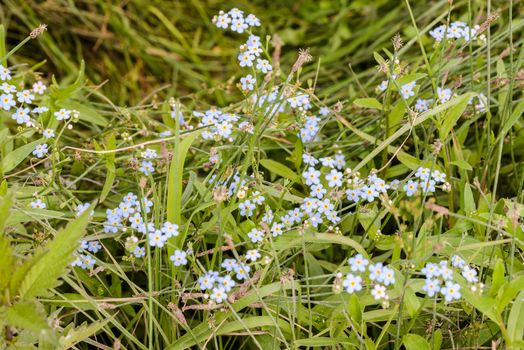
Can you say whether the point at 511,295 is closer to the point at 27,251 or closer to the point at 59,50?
the point at 27,251

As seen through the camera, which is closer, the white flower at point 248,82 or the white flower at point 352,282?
the white flower at point 352,282

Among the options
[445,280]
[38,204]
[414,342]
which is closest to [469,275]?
[445,280]

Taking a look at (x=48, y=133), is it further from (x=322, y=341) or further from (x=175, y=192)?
(x=322, y=341)

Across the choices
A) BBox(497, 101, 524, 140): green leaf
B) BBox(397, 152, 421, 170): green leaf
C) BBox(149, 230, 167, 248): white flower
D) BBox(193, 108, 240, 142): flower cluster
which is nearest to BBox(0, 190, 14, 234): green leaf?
BBox(149, 230, 167, 248): white flower

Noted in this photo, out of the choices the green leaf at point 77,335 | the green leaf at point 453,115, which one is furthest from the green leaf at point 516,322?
the green leaf at point 77,335

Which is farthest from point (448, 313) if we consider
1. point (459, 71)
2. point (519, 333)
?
point (459, 71)

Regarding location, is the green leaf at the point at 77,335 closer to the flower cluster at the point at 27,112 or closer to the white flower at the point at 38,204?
the white flower at the point at 38,204

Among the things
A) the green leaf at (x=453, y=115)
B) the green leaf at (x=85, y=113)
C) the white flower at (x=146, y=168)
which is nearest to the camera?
the green leaf at (x=453, y=115)
